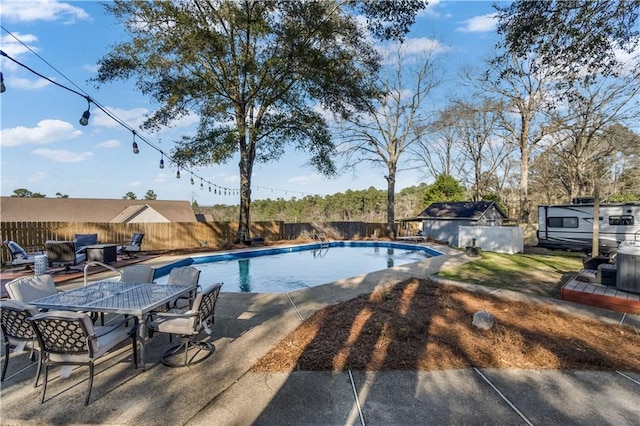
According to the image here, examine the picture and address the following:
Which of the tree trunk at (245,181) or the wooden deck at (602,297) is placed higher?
the tree trunk at (245,181)

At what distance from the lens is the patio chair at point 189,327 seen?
3.32 meters

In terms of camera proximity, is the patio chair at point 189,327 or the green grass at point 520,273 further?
the green grass at point 520,273

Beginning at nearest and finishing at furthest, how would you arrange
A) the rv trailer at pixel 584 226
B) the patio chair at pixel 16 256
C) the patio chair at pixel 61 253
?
the patio chair at pixel 61 253 < the patio chair at pixel 16 256 < the rv trailer at pixel 584 226

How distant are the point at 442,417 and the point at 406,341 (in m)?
1.35

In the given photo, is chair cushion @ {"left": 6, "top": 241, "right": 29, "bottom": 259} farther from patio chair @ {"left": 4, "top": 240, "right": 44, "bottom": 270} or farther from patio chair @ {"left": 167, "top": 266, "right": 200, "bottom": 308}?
patio chair @ {"left": 167, "top": 266, "right": 200, "bottom": 308}

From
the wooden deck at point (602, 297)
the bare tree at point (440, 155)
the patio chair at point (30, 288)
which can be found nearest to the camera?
the patio chair at point (30, 288)

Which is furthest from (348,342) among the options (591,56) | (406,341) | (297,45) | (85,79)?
(85,79)

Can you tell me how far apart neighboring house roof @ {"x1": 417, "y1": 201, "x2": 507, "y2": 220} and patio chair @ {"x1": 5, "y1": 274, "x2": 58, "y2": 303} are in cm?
1762

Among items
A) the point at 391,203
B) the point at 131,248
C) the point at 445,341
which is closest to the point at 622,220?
the point at 391,203

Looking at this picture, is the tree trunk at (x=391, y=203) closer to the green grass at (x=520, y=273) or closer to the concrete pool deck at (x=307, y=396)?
the green grass at (x=520, y=273)

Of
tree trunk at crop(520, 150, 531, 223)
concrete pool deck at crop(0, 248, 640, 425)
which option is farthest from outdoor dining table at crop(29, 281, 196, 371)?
tree trunk at crop(520, 150, 531, 223)

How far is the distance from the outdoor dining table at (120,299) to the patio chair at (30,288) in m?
0.19

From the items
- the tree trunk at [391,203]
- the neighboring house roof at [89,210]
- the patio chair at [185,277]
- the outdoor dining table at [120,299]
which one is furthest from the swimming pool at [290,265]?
the neighboring house roof at [89,210]

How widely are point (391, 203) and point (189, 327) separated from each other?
19.3 m
